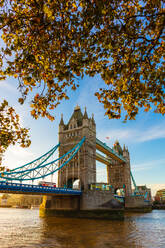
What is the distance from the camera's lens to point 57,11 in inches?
209

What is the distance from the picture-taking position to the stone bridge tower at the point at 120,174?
61.7 m

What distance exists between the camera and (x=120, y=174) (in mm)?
64438

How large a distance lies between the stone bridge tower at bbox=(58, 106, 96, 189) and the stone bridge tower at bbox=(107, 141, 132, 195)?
28.1 metres

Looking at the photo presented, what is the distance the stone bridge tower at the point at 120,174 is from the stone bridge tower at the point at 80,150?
2809cm

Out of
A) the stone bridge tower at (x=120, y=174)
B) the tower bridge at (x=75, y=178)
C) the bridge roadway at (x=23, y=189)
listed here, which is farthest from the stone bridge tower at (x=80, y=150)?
the stone bridge tower at (x=120, y=174)

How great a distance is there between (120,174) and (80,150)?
107ft

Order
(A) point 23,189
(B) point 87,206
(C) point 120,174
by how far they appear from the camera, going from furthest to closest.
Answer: (C) point 120,174, (B) point 87,206, (A) point 23,189

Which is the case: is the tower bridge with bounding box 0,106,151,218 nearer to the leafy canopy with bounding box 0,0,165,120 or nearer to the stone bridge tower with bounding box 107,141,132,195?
the stone bridge tower with bounding box 107,141,132,195

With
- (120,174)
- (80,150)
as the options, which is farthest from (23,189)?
(120,174)

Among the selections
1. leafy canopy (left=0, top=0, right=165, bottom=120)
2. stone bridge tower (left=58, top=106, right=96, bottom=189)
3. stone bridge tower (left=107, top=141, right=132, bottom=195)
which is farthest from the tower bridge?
leafy canopy (left=0, top=0, right=165, bottom=120)

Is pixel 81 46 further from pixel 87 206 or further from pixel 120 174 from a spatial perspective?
pixel 120 174

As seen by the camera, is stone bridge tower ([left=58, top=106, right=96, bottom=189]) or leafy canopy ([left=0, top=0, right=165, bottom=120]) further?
stone bridge tower ([left=58, top=106, right=96, bottom=189])

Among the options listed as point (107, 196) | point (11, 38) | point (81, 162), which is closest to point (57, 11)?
point (11, 38)

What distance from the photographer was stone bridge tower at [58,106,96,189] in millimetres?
35688
